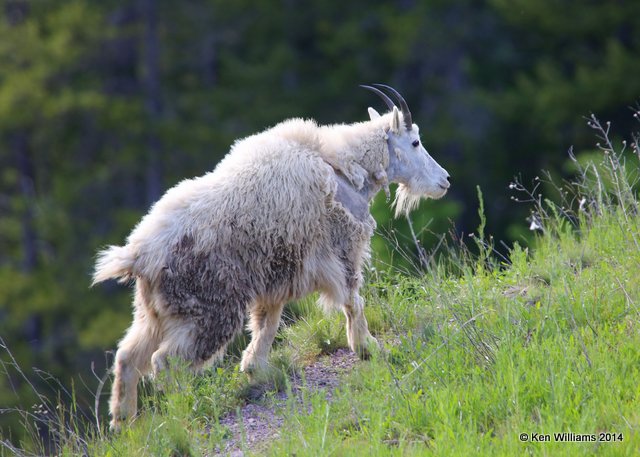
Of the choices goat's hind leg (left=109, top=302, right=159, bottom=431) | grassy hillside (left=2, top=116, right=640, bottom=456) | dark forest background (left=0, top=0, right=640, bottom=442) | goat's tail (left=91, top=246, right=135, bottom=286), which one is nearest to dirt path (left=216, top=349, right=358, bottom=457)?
grassy hillside (left=2, top=116, right=640, bottom=456)

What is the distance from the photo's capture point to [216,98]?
2520 centimetres

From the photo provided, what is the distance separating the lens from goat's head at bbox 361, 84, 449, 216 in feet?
26.8

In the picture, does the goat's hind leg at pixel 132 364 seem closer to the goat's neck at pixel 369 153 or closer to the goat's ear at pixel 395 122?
the goat's neck at pixel 369 153

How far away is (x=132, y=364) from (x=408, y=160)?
2.76 metres

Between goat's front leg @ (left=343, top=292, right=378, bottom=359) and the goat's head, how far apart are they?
1050 mm

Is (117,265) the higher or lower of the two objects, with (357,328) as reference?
higher

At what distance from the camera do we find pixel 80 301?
22516mm

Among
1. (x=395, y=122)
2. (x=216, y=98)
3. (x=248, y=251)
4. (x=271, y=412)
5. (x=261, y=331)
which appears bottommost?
(x=271, y=412)

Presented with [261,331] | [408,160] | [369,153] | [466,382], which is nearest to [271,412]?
[261,331]

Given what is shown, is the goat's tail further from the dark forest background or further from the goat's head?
the dark forest background

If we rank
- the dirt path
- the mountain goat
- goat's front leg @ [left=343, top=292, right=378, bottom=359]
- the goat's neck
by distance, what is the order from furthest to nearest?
the goat's neck → goat's front leg @ [left=343, top=292, right=378, bottom=359] → the mountain goat → the dirt path

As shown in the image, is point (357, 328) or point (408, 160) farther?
point (408, 160)

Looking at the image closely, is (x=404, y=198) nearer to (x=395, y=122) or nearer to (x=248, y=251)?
(x=395, y=122)

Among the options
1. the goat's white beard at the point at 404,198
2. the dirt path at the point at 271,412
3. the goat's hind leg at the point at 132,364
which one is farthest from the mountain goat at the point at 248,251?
the goat's white beard at the point at 404,198
